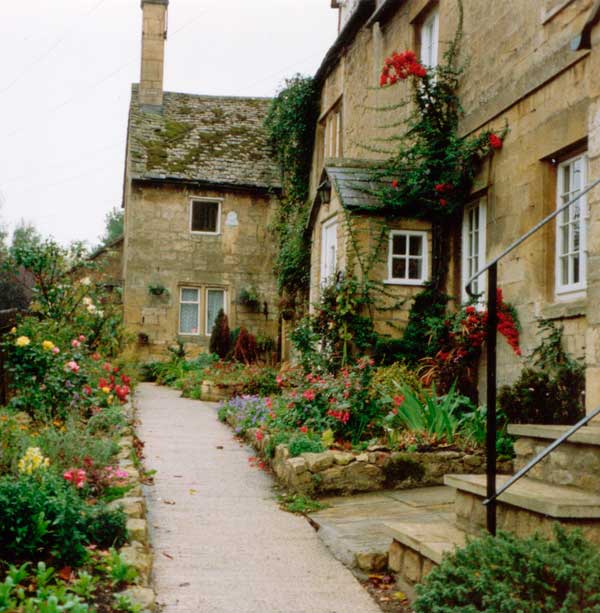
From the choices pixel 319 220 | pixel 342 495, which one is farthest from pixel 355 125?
pixel 342 495

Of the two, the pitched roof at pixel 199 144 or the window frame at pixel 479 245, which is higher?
the pitched roof at pixel 199 144

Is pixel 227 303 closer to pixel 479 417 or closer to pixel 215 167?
pixel 215 167

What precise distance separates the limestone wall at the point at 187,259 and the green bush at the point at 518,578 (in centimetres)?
1843

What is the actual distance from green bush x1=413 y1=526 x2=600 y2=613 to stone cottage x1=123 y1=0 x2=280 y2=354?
1829 centimetres

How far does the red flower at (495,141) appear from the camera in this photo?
10.4 metres

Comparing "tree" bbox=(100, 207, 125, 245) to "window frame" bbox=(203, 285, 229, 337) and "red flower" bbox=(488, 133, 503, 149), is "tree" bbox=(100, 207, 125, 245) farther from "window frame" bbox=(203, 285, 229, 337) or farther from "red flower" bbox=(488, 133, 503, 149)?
"red flower" bbox=(488, 133, 503, 149)

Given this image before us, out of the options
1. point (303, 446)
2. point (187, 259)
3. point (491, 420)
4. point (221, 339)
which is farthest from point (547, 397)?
point (187, 259)

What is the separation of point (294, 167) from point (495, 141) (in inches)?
454

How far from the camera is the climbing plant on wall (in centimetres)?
1137

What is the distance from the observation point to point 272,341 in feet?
73.9

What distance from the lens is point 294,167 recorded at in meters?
21.5

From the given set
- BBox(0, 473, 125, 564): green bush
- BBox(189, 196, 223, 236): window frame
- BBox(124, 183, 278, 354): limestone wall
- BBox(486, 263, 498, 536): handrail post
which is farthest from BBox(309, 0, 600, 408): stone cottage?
BBox(189, 196, 223, 236): window frame

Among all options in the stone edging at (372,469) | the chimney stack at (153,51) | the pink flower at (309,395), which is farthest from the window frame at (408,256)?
the chimney stack at (153,51)

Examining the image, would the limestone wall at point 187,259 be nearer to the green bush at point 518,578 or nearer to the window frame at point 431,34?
the window frame at point 431,34
